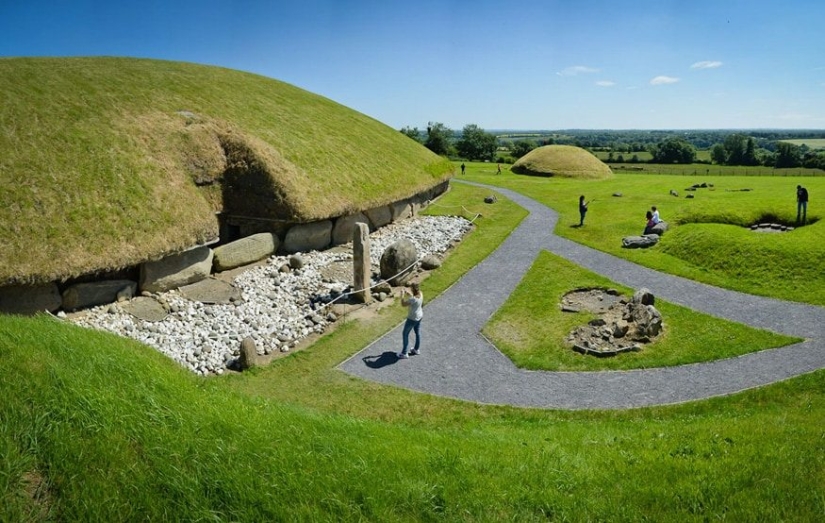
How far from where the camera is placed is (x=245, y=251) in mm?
24609

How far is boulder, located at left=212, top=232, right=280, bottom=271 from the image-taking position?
2367 cm

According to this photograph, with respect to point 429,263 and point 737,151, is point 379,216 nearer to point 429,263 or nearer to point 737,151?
point 429,263

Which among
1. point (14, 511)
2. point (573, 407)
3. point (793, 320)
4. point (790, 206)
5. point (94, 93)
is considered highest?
point (94, 93)

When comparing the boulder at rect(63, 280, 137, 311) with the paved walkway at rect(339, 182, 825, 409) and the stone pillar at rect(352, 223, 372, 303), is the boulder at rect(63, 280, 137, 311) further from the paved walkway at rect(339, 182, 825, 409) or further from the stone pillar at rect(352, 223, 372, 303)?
the paved walkway at rect(339, 182, 825, 409)

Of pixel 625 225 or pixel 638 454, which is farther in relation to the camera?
pixel 625 225

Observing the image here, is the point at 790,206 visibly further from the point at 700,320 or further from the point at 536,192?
the point at 536,192

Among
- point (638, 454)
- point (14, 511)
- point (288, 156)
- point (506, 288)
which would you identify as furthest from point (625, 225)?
point (14, 511)

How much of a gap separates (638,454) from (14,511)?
9240mm

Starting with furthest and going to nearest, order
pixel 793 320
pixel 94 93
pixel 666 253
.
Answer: pixel 666 253 → pixel 94 93 → pixel 793 320

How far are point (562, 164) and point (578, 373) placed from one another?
58.0 metres

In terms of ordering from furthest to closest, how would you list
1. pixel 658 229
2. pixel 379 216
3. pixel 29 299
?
1. pixel 379 216
2. pixel 658 229
3. pixel 29 299

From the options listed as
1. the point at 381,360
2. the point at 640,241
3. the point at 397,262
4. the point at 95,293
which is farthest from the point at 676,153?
the point at 95,293

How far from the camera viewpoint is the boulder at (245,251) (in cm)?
2367

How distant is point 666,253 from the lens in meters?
28.5
